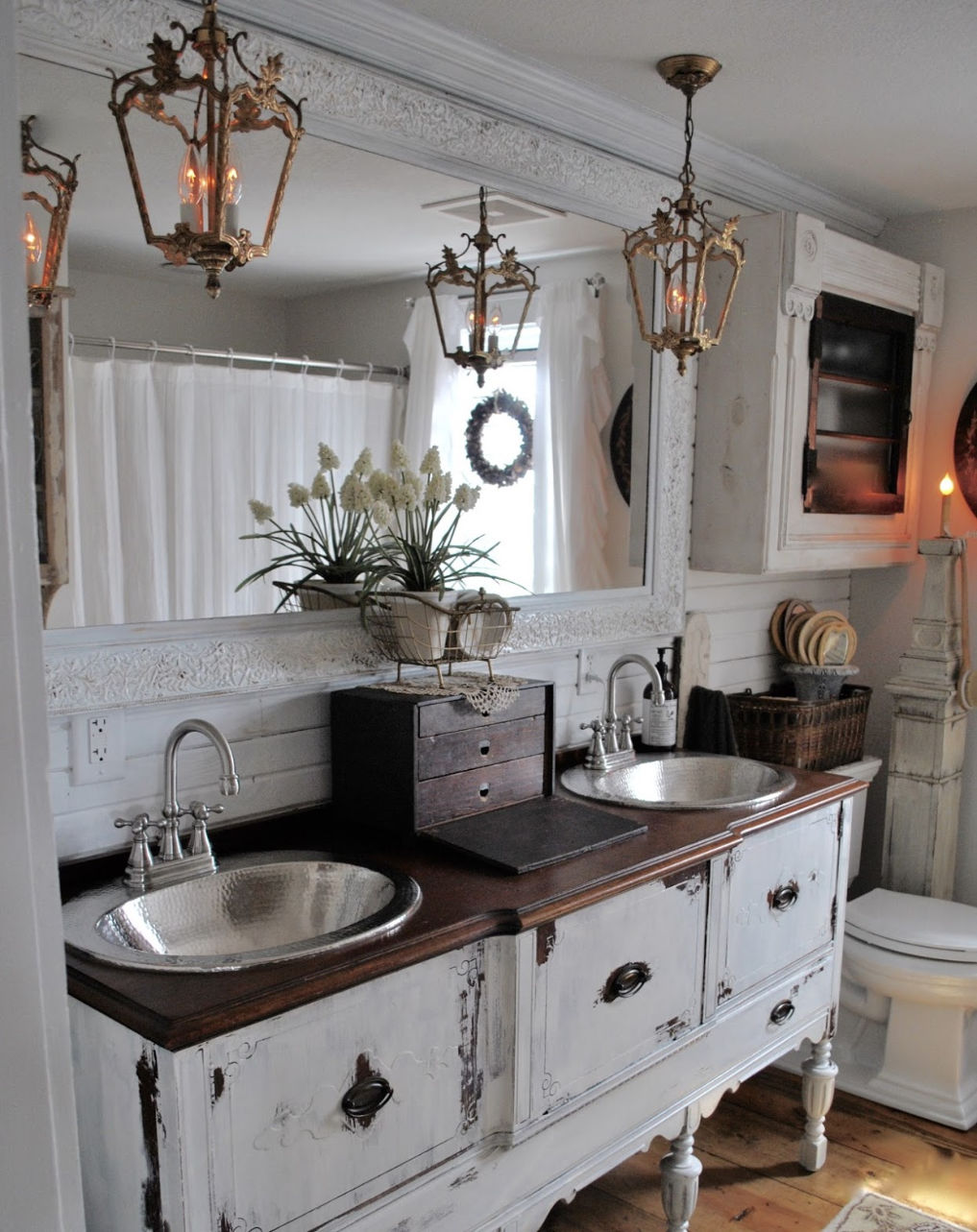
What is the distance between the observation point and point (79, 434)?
1.68 meters

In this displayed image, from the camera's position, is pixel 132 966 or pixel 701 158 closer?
pixel 132 966

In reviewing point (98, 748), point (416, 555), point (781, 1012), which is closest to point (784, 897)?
point (781, 1012)

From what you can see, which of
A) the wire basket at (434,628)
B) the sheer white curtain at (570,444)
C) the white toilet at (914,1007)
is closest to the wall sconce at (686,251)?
the sheer white curtain at (570,444)

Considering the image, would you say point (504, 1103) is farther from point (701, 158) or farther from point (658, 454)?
point (701, 158)

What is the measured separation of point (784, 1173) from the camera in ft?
8.21

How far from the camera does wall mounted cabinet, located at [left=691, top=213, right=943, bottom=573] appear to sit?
2.70m

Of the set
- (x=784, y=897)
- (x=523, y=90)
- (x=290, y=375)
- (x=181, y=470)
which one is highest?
(x=523, y=90)

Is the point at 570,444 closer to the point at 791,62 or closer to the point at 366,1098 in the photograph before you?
the point at 791,62

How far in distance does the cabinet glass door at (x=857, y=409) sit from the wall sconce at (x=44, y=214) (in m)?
1.85

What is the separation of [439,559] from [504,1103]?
0.99 metres

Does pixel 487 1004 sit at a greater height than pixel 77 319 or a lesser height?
lesser

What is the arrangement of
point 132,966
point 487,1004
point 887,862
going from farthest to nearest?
point 887,862 → point 487,1004 → point 132,966

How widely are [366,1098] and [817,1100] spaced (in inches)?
58.2

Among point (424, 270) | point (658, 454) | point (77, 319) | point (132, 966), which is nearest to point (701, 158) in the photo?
point (658, 454)
